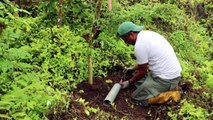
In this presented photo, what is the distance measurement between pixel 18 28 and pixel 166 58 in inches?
101

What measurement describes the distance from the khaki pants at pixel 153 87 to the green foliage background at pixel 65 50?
0.43 m

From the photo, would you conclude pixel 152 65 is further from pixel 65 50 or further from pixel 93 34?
pixel 65 50

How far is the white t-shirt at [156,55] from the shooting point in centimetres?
501

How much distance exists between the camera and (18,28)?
5812mm

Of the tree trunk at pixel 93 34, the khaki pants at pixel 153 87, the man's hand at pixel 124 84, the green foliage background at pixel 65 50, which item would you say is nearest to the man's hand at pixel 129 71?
the green foliage background at pixel 65 50

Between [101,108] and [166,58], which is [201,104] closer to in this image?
[166,58]

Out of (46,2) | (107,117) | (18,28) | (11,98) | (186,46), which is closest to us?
(11,98)

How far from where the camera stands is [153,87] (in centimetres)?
525

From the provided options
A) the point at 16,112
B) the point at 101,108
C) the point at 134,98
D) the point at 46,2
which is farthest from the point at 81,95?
the point at 46,2

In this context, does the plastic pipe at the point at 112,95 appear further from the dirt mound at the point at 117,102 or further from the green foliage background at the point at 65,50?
the green foliage background at the point at 65,50

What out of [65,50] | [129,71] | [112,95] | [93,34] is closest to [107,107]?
[112,95]

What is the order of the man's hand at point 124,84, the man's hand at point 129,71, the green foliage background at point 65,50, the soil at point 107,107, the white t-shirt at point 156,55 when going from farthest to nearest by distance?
the man's hand at point 129,71 → the man's hand at point 124,84 → the white t-shirt at point 156,55 → the soil at point 107,107 → the green foliage background at point 65,50

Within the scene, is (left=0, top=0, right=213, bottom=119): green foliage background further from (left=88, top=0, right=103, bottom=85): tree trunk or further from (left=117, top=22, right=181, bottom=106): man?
(left=117, top=22, right=181, bottom=106): man

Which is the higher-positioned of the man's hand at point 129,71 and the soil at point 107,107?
the man's hand at point 129,71
